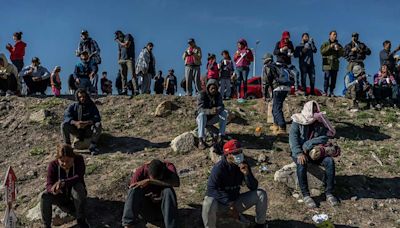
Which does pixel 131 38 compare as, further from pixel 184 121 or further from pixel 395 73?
pixel 395 73

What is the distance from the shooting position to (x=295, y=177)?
897 centimetres

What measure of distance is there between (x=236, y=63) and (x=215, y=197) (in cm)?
843

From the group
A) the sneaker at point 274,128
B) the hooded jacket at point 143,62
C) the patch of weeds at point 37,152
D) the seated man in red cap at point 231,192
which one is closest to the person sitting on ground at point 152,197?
the seated man in red cap at point 231,192

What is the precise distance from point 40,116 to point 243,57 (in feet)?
20.3

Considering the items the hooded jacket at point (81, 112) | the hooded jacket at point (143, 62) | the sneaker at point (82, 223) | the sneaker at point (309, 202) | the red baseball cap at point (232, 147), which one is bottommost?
the sneaker at point (82, 223)

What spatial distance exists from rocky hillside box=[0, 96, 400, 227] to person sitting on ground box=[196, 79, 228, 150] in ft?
1.53

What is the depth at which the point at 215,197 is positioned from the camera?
7324mm

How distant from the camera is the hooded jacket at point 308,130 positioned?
877 cm

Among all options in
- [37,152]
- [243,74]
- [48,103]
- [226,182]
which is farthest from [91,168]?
[243,74]

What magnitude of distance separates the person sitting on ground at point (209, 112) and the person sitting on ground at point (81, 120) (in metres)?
2.26

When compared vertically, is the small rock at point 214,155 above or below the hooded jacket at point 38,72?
below

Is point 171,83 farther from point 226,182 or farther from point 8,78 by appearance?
point 226,182

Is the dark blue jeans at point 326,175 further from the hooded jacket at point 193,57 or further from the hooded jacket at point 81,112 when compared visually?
the hooded jacket at point 193,57

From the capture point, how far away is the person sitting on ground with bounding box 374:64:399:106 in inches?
579
